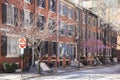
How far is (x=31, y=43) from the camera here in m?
30.4

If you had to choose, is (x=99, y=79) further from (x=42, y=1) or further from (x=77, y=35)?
(x=77, y=35)

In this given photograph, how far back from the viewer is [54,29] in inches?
1409

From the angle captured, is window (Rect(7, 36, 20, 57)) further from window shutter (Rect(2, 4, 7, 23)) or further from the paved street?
the paved street

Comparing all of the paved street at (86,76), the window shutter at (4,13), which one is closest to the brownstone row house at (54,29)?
the window shutter at (4,13)

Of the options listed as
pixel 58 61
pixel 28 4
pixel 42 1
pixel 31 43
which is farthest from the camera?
pixel 58 61

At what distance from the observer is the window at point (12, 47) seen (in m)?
33.5

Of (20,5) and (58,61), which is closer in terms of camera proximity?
(20,5)

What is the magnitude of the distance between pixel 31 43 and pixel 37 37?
127 centimetres

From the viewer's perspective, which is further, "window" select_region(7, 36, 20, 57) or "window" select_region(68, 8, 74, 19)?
"window" select_region(68, 8, 74, 19)

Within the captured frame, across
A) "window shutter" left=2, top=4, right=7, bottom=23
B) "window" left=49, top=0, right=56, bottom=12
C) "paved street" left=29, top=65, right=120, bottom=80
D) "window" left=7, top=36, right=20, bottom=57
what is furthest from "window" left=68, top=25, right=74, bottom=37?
"window shutter" left=2, top=4, right=7, bottom=23

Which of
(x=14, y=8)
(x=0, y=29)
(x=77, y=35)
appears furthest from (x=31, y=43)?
(x=77, y=35)

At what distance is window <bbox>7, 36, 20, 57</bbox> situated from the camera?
110 feet

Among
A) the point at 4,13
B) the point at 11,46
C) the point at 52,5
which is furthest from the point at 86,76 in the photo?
the point at 52,5

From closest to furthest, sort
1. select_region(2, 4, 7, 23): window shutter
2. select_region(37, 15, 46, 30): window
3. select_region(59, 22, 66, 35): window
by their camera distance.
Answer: select_region(2, 4, 7, 23): window shutter
select_region(37, 15, 46, 30): window
select_region(59, 22, 66, 35): window
